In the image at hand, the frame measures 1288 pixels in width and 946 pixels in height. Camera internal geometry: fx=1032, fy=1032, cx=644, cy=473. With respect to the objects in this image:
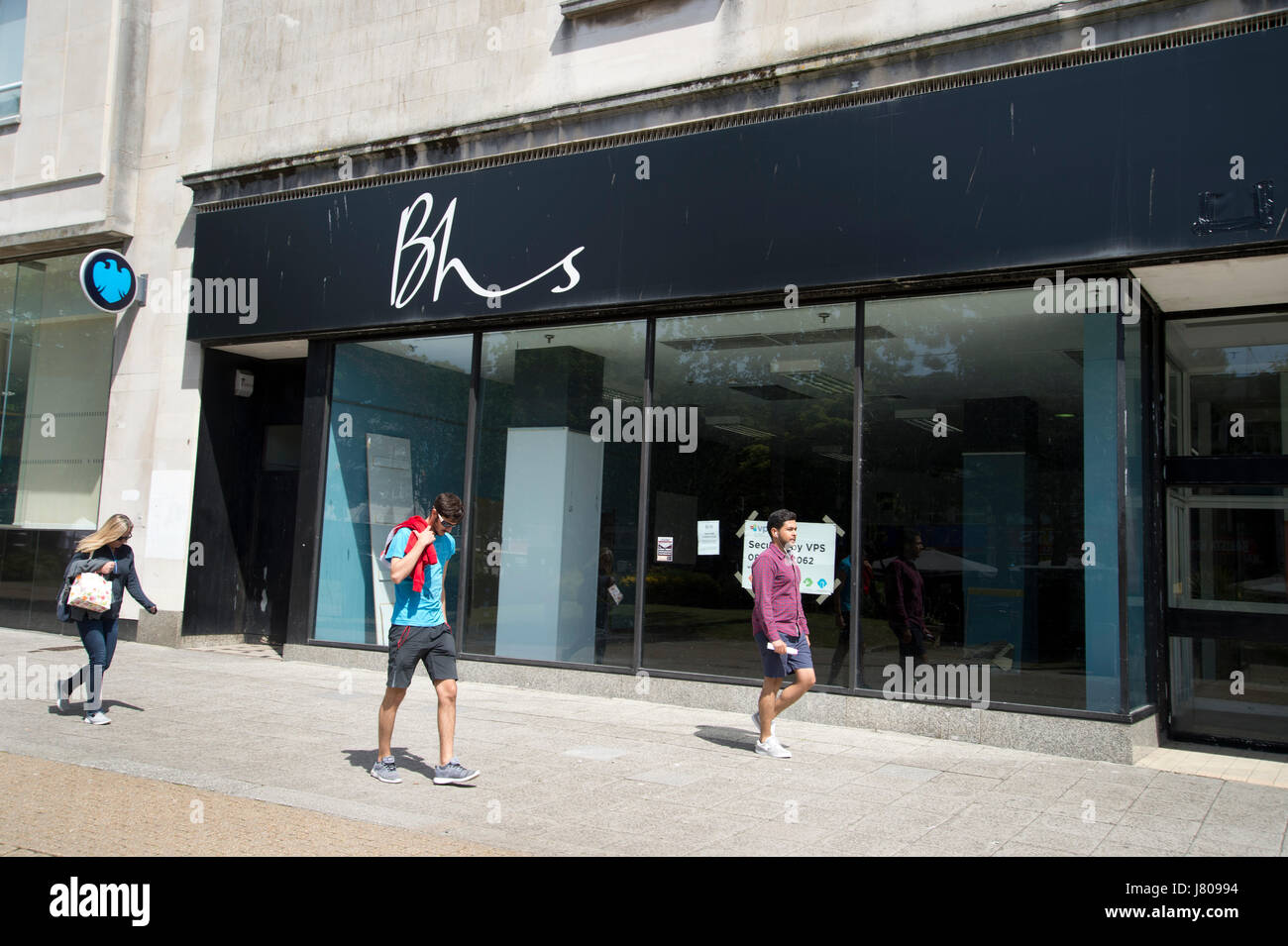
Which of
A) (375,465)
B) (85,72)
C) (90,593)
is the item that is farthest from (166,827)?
(85,72)

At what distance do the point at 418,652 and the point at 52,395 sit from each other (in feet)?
37.1

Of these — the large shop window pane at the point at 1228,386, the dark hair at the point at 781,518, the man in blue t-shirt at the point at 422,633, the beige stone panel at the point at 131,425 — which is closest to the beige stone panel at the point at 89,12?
the beige stone panel at the point at 131,425

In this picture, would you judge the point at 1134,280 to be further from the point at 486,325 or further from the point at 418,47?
the point at 418,47

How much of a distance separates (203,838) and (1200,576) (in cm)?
831

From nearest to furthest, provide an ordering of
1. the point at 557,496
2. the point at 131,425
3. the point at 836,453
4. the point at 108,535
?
the point at 108,535 < the point at 836,453 < the point at 557,496 < the point at 131,425

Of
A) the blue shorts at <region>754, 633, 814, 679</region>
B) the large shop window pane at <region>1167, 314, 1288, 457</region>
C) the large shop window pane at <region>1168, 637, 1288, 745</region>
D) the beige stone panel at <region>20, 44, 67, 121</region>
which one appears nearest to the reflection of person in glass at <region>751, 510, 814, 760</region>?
the blue shorts at <region>754, 633, 814, 679</region>

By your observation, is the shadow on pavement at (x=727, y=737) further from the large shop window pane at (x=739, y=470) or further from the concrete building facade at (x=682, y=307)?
the large shop window pane at (x=739, y=470)

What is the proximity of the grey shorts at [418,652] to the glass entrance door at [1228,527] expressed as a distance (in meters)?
6.41

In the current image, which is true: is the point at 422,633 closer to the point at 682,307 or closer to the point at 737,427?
the point at 737,427

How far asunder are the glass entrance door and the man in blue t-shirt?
6388 mm

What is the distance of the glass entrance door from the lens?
29.2 ft

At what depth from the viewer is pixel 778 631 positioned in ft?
26.7

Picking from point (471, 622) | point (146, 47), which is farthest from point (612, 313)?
point (146, 47)

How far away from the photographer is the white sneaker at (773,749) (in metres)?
7.98
